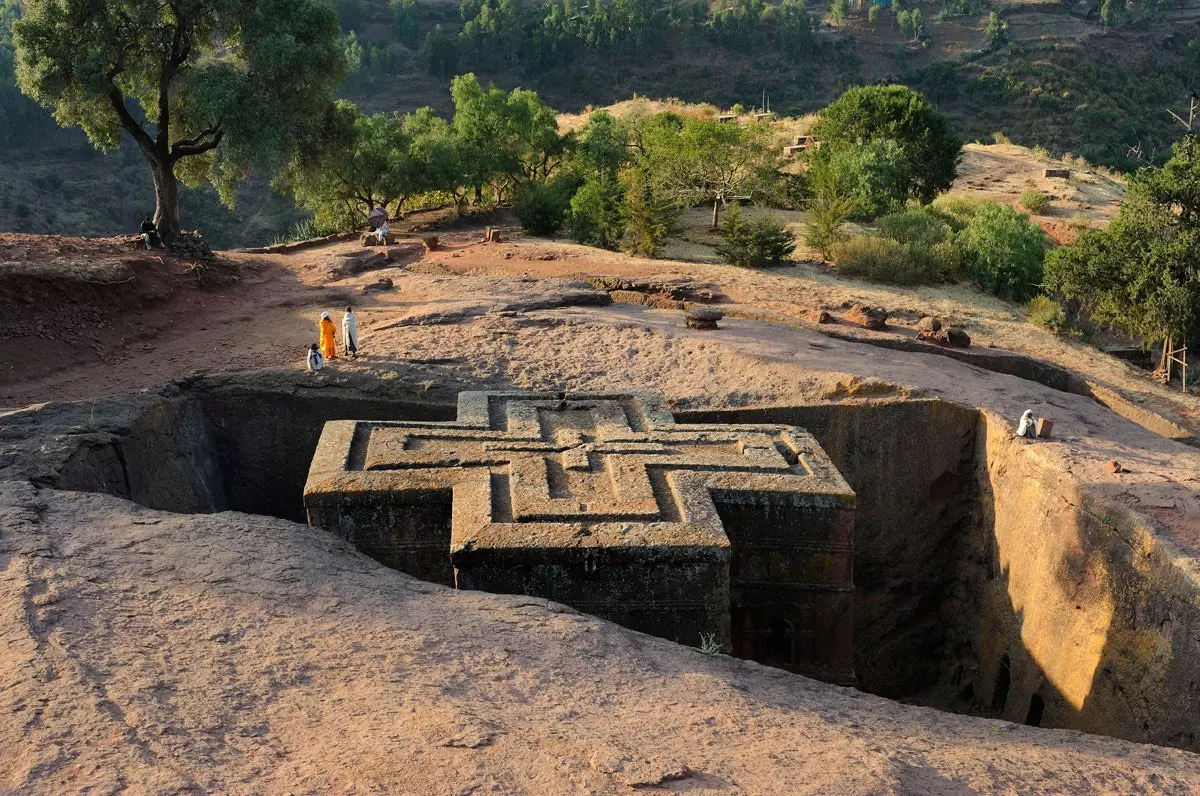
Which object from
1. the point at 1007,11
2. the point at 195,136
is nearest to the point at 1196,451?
the point at 195,136

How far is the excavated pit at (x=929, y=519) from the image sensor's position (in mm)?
6992

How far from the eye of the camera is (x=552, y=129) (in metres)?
26.0

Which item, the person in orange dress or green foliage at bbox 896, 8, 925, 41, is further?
green foliage at bbox 896, 8, 925, 41

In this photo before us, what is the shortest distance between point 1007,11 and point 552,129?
4351cm

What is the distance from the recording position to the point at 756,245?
18.3 meters

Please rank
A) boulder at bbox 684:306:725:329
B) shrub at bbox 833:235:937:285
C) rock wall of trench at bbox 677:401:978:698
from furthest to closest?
shrub at bbox 833:235:937:285 < boulder at bbox 684:306:725:329 < rock wall of trench at bbox 677:401:978:698

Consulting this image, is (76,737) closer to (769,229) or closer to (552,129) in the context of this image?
(769,229)

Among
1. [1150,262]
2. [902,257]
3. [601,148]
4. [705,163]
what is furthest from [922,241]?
[601,148]

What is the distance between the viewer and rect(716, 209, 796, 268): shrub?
722 inches

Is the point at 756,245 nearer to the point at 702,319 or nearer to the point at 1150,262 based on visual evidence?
A: the point at 1150,262

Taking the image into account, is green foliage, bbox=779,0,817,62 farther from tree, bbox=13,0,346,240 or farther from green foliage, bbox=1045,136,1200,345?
tree, bbox=13,0,346,240

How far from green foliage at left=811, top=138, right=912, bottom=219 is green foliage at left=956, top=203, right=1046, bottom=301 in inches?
129

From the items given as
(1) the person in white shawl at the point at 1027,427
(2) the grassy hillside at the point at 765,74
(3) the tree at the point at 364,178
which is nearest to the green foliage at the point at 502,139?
(3) the tree at the point at 364,178

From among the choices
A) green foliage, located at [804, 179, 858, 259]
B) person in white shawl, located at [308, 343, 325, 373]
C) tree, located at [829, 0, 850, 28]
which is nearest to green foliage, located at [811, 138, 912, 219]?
green foliage, located at [804, 179, 858, 259]
